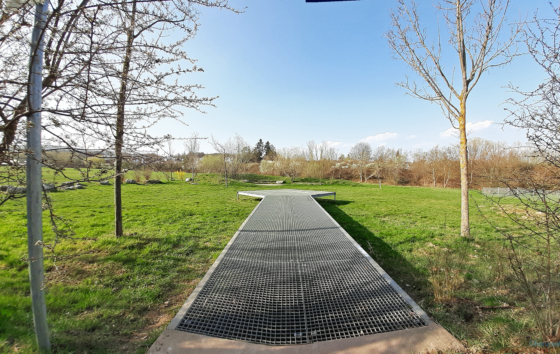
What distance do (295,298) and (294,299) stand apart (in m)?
0.02

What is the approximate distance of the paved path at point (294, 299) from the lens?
6.84 feet

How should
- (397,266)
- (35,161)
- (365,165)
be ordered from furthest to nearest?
(365,165)
(397,266)
(35,161)

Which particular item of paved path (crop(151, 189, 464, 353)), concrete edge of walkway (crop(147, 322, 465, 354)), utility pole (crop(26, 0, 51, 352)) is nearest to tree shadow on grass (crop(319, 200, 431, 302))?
paved path (crop(151, 189, 464, 353))

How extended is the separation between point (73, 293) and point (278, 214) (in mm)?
4683

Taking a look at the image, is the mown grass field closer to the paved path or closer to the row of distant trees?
the paved path

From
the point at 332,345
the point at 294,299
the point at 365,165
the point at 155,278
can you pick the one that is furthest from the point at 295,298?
the point at 365,165

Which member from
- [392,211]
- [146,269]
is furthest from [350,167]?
[146,269]

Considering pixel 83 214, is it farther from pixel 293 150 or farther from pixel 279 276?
pixel 293 150

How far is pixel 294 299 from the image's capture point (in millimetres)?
2543

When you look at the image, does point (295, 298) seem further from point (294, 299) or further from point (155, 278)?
point (155, 278)

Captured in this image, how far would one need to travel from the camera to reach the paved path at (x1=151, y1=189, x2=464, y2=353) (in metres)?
2.08

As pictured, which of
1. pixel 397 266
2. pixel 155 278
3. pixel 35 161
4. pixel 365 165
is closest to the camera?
pixel 35 161

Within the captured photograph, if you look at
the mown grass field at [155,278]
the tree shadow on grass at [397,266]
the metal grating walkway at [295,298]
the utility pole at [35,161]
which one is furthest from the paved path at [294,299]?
the utility pole at [35,161]

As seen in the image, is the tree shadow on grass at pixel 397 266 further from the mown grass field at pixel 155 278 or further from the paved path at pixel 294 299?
the paved path at pixel 294 299
